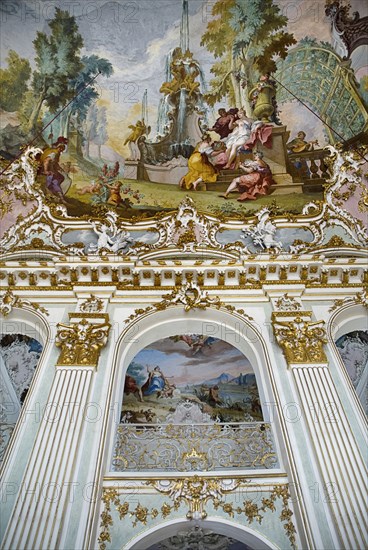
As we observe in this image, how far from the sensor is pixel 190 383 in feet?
29.5

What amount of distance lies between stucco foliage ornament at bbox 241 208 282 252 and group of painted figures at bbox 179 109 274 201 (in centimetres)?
78

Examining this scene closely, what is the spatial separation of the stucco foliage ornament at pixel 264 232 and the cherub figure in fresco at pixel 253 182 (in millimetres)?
661

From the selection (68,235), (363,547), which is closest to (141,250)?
(68,235)

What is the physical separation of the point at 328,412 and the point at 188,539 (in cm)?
264

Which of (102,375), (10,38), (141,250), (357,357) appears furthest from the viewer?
(10,38)

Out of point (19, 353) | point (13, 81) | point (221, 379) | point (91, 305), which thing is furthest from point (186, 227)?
point (13, 81)

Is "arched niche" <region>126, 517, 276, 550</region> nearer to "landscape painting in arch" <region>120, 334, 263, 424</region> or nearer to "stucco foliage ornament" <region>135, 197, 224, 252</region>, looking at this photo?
"landscape painting in arch" <region>120, 334, 263, 424</region>

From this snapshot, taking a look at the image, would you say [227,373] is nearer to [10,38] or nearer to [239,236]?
[239,236]

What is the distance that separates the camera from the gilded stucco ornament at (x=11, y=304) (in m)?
9.19

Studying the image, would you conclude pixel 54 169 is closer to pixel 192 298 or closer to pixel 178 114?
pixel 178 114

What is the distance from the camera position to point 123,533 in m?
6.03

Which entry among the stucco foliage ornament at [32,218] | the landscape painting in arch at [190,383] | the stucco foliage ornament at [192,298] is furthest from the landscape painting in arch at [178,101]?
the landscape painting in arch at [190,383]

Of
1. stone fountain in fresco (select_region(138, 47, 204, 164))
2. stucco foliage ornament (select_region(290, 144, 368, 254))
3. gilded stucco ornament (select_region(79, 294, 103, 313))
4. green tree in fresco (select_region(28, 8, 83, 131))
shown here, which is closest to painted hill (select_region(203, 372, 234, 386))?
gilded stucco ornament (select_region(79, 294, 103, 313))

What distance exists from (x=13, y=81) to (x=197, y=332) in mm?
8094
